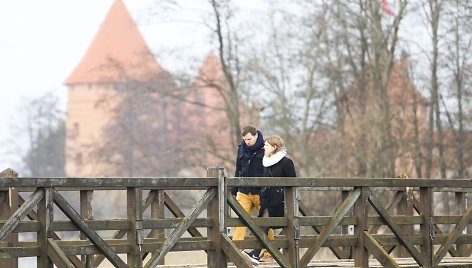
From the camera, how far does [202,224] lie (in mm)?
12352

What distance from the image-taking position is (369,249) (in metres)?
13.7

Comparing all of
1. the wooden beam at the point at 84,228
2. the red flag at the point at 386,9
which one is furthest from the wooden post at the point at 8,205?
the red flag at the point at 386,9

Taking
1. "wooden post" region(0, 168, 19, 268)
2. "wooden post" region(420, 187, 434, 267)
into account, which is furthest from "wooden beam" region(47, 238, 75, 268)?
"wooden post" region(420, 187, 434, 267)

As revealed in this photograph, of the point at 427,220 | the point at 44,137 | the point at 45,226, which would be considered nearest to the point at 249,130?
the point at 427,220

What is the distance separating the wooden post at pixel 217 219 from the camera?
12219mm

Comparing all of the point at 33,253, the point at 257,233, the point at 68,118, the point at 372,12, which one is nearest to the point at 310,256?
the point at 257,233

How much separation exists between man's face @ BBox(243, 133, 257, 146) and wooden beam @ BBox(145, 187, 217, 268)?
1.66 metres

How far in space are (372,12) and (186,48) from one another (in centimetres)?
728

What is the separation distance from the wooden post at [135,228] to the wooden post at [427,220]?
168 inches

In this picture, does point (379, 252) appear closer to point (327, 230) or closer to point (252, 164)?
point (327, 230)

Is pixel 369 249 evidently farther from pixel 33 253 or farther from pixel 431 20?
pixel 431 20

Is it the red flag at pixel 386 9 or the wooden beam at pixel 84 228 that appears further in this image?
the red flag at pixel 386 9

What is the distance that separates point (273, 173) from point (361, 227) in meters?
1.15

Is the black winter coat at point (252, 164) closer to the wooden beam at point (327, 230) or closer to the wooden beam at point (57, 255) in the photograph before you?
the wooden beam at point (327, 230)
